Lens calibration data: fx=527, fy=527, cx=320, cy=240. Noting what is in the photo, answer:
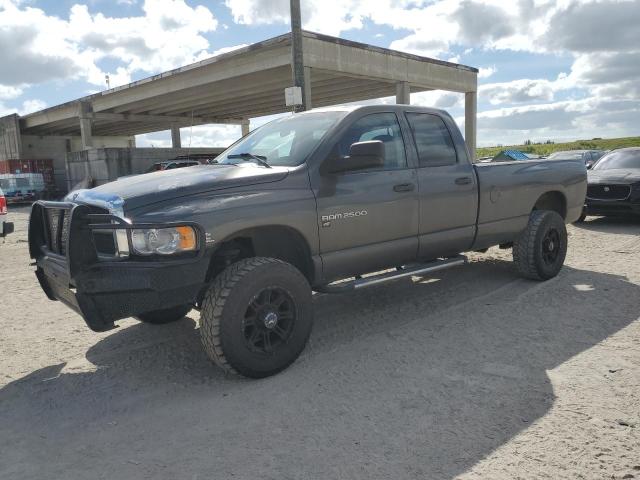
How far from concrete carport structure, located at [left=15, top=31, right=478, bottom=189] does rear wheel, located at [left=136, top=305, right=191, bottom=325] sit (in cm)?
1211

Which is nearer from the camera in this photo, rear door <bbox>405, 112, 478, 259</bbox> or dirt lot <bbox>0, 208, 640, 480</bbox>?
dirt lot <bbox>0, 208, 640, 480</bbox>

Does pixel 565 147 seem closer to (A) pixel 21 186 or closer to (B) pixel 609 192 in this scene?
(A) pixel 21 186

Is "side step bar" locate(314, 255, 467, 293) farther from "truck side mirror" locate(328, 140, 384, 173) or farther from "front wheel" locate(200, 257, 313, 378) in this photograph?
"truck side mirror" locate(328, 140, 384, 173)

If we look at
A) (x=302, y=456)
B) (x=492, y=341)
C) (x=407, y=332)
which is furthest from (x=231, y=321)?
(x=492, y=341)

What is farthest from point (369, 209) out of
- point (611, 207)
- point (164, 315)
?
point (611, 207)

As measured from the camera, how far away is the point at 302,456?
2.64m

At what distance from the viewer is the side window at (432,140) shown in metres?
4.72

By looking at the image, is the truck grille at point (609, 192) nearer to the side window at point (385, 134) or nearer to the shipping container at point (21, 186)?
the side window at point (385, 134)

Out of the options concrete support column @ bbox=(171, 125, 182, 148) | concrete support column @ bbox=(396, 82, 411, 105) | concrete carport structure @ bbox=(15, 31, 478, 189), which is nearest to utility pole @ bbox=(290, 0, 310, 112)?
concrete carport structure @ bbox=(15, 31, 478, 189)

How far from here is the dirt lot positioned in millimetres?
2596

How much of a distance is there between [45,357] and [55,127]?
43.0m

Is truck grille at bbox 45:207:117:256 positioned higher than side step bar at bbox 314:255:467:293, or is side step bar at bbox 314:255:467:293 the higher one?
truck grille at bbox 45:207:117:256

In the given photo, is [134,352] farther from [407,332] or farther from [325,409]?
[407,332]

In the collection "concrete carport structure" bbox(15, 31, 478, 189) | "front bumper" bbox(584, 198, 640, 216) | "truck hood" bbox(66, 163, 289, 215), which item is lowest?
"front bumper" bbox(584, 198, 640, 216)
